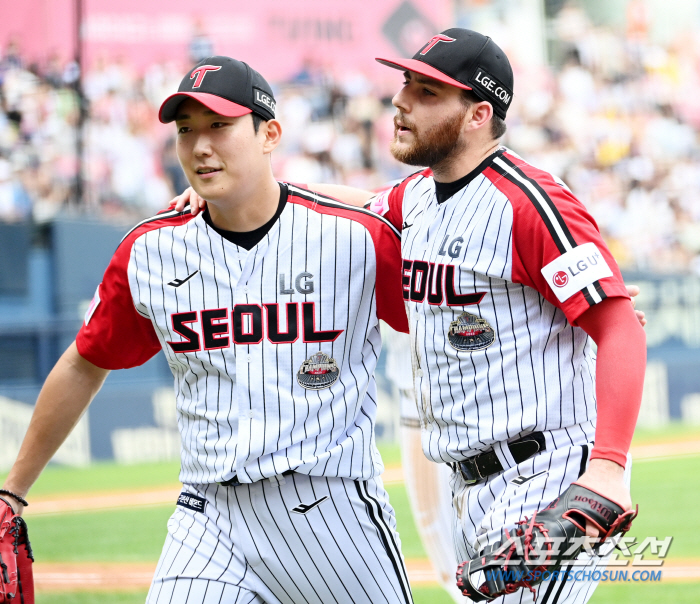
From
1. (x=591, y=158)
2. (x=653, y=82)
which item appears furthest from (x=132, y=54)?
(x=653, y=82)

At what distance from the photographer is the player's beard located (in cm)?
253

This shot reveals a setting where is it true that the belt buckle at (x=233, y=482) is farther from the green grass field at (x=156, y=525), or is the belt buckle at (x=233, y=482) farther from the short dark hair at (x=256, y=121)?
the green grass field at (x=156, y=525)

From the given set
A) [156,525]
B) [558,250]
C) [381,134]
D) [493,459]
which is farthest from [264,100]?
[381,134]

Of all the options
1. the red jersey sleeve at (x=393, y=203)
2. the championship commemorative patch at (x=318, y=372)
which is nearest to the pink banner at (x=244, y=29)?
the red jersey sleeve at (x=393, y=203)

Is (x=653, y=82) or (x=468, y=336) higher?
(x=653, y=82)

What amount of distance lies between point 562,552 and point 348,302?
0.91 metres

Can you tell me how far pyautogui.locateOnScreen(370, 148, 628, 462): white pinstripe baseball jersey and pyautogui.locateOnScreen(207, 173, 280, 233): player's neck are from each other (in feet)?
1.63

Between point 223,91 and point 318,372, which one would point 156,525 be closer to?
point 318,372

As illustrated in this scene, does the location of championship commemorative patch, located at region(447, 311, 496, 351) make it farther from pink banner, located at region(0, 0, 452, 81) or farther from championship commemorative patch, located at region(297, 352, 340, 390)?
pink banner, located at region(0, 0, 452, 81)

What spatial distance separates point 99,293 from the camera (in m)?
2.80

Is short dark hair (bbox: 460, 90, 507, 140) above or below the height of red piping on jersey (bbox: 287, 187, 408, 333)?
above

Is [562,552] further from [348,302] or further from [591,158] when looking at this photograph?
[591,158]

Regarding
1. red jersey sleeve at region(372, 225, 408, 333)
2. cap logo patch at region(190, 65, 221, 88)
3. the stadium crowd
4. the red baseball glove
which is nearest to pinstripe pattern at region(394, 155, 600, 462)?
red jersey sleeve at region(372, 225, 408, 333)

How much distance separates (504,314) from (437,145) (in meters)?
0.52
